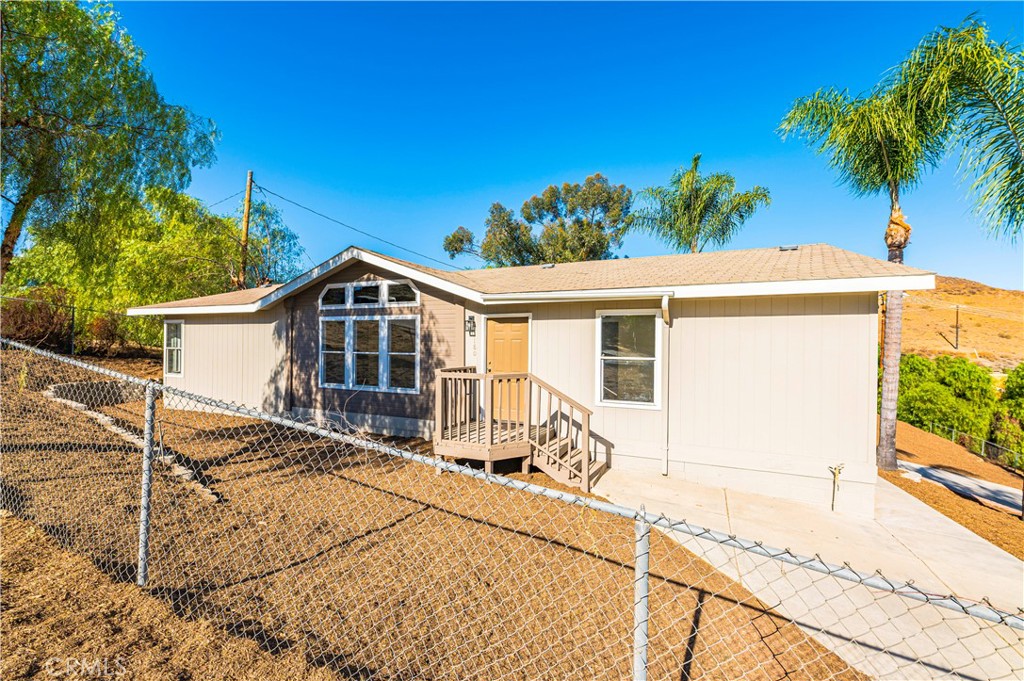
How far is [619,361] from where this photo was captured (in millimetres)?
6887

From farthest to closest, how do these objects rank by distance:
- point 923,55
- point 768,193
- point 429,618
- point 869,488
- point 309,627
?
point 768,193 → point 923,55 → point 869,488 → point 429,618 → point 309,627

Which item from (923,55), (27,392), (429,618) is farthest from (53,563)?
(923,55)

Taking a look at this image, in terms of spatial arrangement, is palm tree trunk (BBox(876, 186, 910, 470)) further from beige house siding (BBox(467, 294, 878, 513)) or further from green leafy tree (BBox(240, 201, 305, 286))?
green leafy tree (BBox(240, 201, 305, 286))

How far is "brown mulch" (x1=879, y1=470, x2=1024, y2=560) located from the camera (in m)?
4.98

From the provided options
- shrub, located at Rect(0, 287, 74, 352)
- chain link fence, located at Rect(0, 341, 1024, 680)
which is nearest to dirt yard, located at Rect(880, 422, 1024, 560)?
chain link fence, located at Rect(0, 341, 1024, 680)

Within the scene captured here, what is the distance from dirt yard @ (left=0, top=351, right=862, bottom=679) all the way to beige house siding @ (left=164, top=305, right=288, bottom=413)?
13.3 feet

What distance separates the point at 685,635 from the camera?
114 inches

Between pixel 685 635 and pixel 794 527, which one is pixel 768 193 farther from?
pixel 685 635

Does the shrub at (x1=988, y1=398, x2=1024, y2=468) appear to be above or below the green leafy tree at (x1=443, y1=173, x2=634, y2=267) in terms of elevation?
below

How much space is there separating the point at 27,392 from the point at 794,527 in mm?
13271

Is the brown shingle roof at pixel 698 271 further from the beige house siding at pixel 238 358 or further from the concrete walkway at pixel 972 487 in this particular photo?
the concrete walkway at pixel 972 487

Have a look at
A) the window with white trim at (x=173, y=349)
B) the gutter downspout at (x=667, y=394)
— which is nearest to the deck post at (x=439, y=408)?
the gutter downspout at (x=667, y=394)

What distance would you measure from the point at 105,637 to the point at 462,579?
2.15m

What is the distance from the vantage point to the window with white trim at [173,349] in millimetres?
11289
